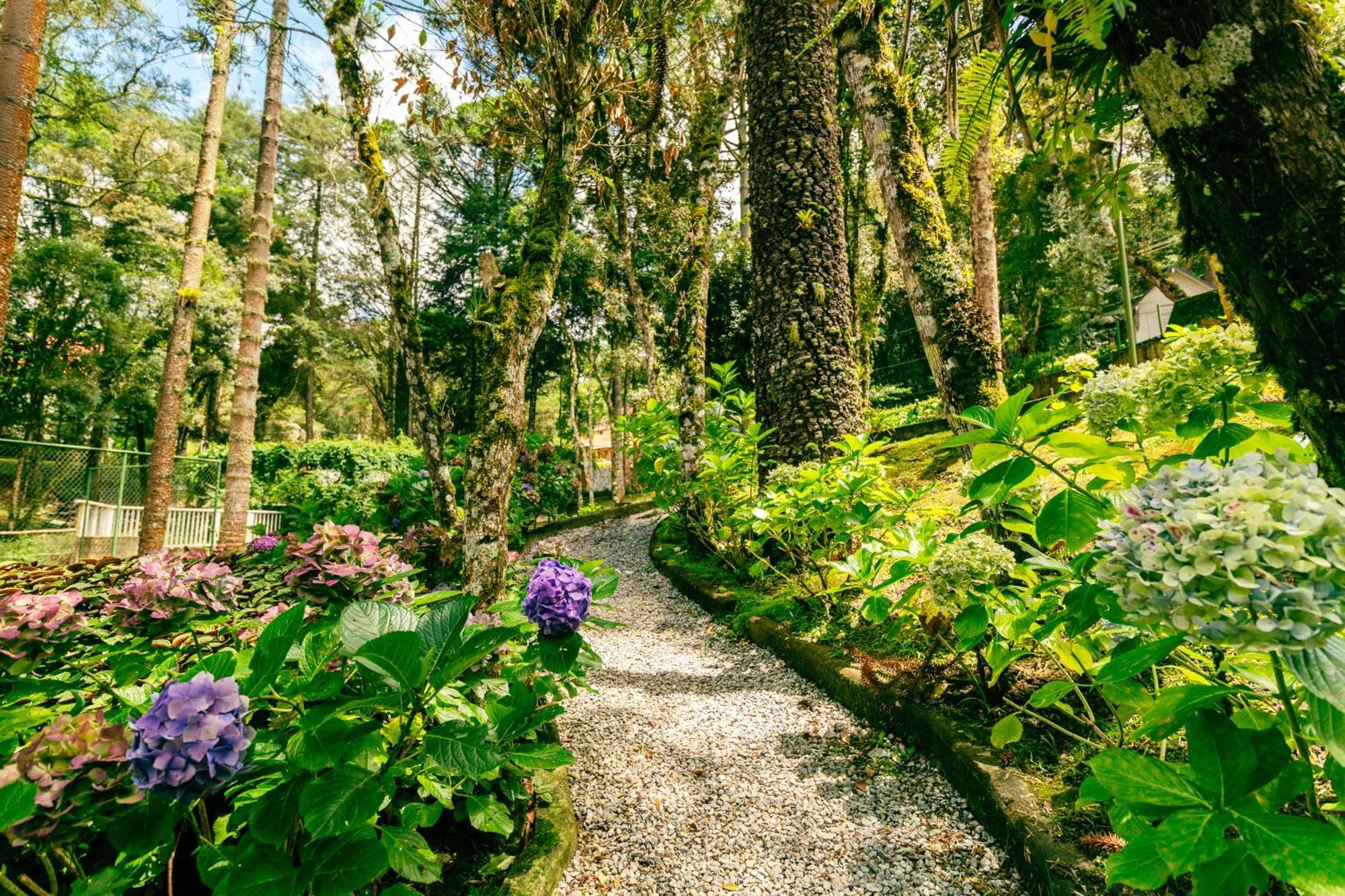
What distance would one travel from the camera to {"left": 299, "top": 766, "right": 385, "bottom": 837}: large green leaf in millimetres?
948

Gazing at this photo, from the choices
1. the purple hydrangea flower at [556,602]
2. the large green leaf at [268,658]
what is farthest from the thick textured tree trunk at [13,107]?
the purple hydrangea flower at [556,602]

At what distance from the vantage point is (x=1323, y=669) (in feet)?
2.41

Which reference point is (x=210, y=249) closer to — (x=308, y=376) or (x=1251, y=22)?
(x=308, y=376)

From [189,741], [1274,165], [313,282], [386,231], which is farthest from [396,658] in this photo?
[313,282]

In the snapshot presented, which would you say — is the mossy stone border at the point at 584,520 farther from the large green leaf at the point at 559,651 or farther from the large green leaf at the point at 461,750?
the large green leaf at the point at 461,750

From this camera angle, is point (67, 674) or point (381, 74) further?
point (381, 74)

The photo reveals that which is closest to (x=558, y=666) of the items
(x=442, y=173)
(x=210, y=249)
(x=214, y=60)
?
(x=214, y=60)

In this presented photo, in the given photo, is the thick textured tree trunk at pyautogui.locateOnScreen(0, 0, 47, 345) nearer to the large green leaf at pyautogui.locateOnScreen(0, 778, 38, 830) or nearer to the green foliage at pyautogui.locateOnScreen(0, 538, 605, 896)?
the green foliage at pyautogui.locateOnScreen(0, 538, 605, 896)

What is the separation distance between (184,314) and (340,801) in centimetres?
900

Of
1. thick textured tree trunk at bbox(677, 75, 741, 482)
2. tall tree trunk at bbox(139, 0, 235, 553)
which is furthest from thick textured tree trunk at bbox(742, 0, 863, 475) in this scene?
tall tree trunk at bbox(139, 0, 235, 553)

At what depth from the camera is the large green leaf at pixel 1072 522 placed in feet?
4.12

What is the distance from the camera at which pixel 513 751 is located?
1.33 metres

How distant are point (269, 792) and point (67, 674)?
1143mm

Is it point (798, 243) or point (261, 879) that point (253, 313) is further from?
point (261, 879)
